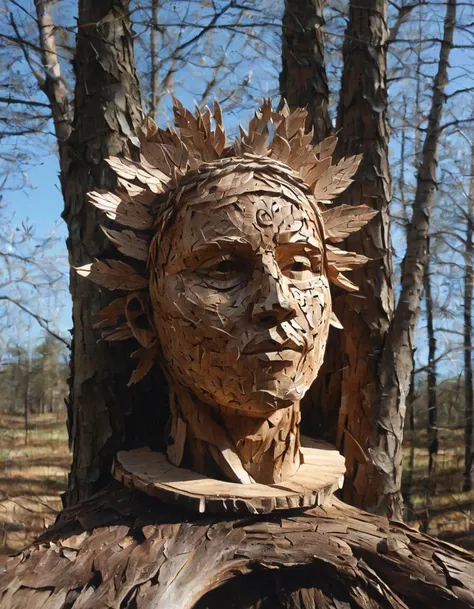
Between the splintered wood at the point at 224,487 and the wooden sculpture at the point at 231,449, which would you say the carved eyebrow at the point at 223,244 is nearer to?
the wooden sculpture at the point at 231,449

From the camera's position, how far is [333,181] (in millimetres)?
1669

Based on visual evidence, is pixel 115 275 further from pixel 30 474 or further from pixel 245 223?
pixel 30 474

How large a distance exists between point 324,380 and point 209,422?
0.74 metres

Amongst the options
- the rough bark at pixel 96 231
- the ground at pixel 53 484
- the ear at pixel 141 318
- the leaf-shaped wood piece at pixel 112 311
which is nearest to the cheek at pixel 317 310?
the ear at pixel 141 318

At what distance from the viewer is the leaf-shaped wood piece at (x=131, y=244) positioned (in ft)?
5.23

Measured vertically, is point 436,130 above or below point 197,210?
above

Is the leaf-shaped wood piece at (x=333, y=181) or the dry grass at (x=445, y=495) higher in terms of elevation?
the leaf-shaped wood piece at (x=333, y=181)

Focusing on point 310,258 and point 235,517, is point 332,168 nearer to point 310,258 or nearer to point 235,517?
point 310,258

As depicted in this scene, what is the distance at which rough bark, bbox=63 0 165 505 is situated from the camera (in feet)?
6.16

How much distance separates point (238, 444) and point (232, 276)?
1.54 feet

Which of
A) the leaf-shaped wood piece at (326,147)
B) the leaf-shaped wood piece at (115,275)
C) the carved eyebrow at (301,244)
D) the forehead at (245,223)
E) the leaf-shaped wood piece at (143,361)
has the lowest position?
the leaf-shaped wood piece at (143,361)

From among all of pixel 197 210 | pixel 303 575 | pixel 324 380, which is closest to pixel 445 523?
pixel 324 380

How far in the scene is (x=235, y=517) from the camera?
1.35 metres

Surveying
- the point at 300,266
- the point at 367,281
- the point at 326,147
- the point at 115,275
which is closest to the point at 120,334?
the point at 115,275
